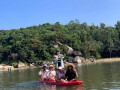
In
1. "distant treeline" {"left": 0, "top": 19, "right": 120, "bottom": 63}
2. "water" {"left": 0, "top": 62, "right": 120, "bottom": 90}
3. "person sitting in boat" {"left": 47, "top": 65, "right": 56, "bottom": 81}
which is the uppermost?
"distant treeline" {"left": 0, "top": 19, "right": 120, "bottom": 63}

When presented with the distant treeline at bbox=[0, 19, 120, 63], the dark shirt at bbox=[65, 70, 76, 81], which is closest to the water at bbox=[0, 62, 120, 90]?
the dark shirt at bbox=[65, 70, 76, 81]

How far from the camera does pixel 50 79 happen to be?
1237 cm

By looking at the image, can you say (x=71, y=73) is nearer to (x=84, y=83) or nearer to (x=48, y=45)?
(x=84, y=83)

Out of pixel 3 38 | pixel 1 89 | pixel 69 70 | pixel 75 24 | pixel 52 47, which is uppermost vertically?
pixel 75 24

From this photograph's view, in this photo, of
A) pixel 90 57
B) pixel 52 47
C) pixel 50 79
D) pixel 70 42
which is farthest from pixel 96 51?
pixel 50 79

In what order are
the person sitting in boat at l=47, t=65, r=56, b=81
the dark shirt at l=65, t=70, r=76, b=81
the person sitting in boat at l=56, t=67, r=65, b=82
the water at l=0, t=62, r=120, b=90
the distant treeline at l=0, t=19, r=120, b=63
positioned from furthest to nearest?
the distant treeline at l=0, t=19, r=120, b=63 < the person sitting in boat at l=47, t=65, r=56, b=81 < the person sitting in boat at l=56, t=67, r=65, b=82 < the dark shirt at l=65, t=70, r=76, b=81 < the water at l=0, t=62, r=120, b=90

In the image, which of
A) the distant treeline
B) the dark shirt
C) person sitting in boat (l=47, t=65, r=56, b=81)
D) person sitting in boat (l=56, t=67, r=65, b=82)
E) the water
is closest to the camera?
the water

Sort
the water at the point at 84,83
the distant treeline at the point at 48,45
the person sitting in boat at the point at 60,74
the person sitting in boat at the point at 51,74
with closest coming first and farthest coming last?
the water at the point at 84,83 → the person sitting in boat at the point at 60,74 → the person sitting in boat at the point at 51,74 → the distant treeline at the point at 48,45

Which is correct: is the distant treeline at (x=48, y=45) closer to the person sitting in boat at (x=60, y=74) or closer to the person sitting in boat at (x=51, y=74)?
the person sitting in boat at (x=51, y=74)

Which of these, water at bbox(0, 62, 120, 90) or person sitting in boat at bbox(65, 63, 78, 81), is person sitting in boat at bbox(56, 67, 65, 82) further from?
water at bbox(0, 62, 120, 90)

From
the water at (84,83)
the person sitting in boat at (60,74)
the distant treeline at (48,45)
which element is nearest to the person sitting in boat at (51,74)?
the water at (84,83)

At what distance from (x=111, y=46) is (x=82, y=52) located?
36.1ft

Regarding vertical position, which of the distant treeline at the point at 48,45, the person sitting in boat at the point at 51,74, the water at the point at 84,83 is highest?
the distant treeline at the point at 48,45

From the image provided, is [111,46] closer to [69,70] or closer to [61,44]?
[61,44]
